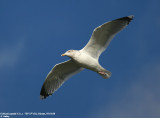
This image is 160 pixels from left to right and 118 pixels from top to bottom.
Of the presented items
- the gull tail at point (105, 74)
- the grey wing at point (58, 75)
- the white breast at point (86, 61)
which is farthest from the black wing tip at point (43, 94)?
the gull tail at point (105, 74)

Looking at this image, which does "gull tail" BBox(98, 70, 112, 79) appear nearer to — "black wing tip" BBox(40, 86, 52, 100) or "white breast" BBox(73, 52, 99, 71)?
"white breast" BBox(73, 52, 99, 71)

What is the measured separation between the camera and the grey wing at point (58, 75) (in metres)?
10.4

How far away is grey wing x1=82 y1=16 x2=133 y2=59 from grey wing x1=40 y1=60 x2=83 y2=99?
784 mm

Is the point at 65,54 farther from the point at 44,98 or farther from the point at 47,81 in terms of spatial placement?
the point at 44,98

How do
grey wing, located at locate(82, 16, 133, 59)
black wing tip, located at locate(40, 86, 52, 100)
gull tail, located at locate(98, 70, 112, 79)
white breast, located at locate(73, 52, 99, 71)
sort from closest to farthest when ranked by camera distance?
grey wing, located at locate(82, 16, 133, 59), white breast, located at locate(73, 52, 99, 71), gull tail, located at locate(98, 70, 112, 79), black wing tip, located at locate(40, 86, 52, 100)

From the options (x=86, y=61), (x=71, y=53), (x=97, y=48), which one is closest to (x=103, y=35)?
(x=97, y=48)

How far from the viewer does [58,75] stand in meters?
10.7

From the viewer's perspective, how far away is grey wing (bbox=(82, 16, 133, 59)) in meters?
9.56

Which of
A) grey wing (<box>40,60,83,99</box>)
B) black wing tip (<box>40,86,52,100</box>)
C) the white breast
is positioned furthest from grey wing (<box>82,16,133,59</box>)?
black wing tip (<box>40,86,52,100</box>)

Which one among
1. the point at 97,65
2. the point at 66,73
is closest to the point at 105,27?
the point at 97,65

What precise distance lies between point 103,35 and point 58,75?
207 cm

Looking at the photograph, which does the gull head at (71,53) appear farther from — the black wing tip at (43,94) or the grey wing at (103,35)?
the black wing tip at (43,94)

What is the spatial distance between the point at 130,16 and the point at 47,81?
131 inches

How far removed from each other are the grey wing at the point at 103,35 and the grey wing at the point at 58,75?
784 millimetres
